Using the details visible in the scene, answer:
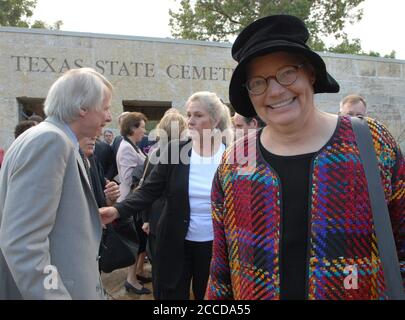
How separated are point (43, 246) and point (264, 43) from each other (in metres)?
1.25

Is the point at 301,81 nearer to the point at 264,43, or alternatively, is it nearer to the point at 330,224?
the point at 264,43

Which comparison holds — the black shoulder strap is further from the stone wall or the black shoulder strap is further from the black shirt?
the stone wall

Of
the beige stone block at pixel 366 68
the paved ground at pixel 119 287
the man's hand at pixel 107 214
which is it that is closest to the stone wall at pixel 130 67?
the beige stone block at pixel 366 68

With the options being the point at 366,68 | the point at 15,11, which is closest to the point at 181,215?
the point at 366,68

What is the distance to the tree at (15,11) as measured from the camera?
83.7 ft

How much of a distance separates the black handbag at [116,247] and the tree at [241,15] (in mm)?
20729

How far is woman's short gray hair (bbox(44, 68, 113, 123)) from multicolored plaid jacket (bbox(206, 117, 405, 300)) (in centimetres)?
91

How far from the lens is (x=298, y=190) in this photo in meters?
1.47

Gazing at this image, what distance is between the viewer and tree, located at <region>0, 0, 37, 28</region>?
25.5 meters

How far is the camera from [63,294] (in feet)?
5.53

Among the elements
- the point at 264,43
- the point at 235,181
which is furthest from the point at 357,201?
the point at 264,43

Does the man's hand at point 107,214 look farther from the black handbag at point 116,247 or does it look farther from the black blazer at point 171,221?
the black handbag at point 116,247

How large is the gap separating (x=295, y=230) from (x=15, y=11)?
29.8m

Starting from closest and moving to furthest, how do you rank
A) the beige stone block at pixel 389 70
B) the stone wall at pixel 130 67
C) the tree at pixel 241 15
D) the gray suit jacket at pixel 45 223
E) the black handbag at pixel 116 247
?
the gray suit jacket at pixel 45 223 < the black handbag at pixel 116 247 < the stone wall at pixel 130 67 < the beige stone block at pixel 389 70 < the tree at pixel 241 15
